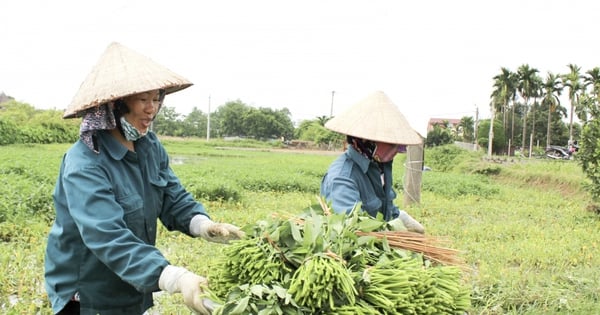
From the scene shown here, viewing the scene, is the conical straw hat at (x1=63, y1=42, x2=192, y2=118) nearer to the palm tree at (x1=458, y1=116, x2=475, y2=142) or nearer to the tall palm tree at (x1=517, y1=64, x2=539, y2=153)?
the tall palm tree at (x1=517, y1=64, x2=539, y2=153)

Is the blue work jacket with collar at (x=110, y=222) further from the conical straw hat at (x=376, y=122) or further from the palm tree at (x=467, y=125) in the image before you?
the palm tree at (x=467, y=125)

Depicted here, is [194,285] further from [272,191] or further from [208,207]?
[272,191]

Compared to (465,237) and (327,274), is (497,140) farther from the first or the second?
(327,274)

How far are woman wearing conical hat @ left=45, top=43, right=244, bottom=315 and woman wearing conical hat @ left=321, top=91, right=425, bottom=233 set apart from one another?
657mm

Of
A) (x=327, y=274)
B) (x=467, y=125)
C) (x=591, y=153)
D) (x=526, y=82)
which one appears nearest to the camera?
(x=327, y=274)

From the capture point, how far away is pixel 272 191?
33.4 feet

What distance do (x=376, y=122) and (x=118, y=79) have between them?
1192mm

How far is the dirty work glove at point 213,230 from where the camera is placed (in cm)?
189

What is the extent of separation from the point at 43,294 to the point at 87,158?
7.11 feet

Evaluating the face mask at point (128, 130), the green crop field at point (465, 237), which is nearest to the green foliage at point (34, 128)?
the green crop field at point (465, 237)

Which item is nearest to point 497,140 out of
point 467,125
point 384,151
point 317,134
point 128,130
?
point 467,125

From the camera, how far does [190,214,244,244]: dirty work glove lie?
1.89 meters

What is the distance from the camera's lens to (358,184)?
2430mm

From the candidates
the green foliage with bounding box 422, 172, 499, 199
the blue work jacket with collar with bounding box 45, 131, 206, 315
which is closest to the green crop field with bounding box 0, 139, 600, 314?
the green foliage with bounding box 422, 172, 499, 199
